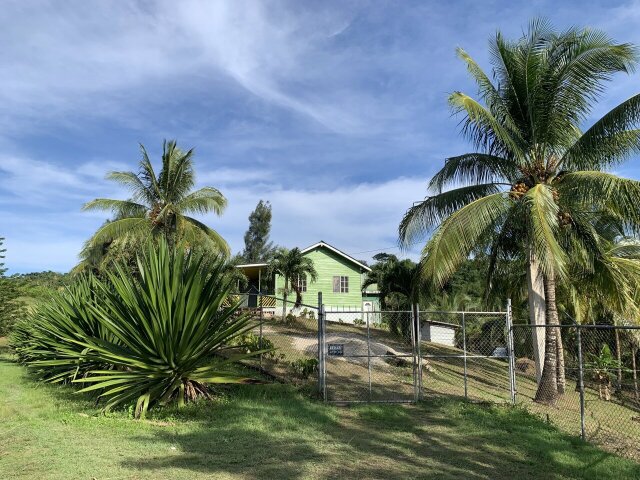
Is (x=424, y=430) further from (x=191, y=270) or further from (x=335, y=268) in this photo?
(x=335, y=268)

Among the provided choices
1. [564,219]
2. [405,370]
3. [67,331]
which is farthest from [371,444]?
[564,219]

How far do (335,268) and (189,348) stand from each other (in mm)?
25445

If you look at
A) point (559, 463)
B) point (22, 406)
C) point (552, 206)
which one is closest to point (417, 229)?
point (552, 206)

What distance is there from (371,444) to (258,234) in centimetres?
5130

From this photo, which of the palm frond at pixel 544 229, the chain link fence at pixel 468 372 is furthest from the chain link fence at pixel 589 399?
the palm frond at pixel 544 229

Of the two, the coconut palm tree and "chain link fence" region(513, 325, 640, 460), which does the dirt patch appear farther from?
the coconut palm tree

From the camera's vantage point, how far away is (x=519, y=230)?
503 inches

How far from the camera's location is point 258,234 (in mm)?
57875

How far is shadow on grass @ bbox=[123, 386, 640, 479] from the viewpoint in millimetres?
5949

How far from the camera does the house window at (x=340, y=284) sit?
1332 inches

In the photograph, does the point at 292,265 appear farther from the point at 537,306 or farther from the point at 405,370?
the point at 537,306

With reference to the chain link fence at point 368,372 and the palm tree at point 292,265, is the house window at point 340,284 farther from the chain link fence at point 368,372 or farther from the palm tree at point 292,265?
the chain link fence at point 368,372

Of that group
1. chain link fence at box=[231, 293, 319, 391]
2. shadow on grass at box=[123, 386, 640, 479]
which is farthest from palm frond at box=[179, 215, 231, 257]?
shadow on grass at box=[123, 386, 640, 479]

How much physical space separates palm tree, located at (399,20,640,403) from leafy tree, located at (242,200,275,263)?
4457 centimetres
